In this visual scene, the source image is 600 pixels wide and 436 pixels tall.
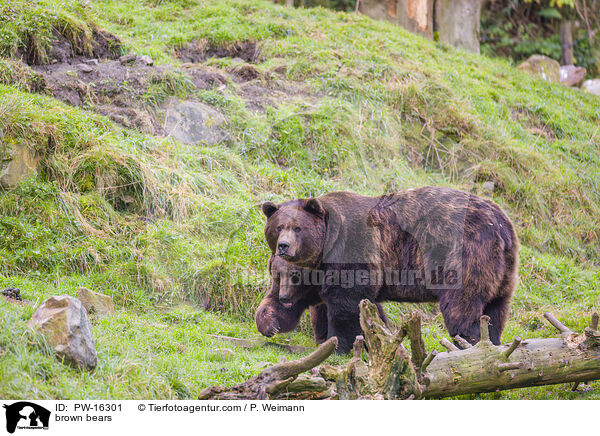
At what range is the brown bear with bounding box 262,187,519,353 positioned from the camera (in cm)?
583

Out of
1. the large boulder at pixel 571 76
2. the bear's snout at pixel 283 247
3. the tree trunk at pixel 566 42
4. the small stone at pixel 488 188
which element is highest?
the tree trunk at pixel 566 42

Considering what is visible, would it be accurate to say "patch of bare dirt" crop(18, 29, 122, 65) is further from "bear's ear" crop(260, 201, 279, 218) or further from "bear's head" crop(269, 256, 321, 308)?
"bear's head" crop(269, 256, 321, 308)

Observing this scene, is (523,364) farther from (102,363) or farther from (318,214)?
(102,363)

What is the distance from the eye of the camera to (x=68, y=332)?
13.9 ft

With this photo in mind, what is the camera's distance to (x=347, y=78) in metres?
11.6

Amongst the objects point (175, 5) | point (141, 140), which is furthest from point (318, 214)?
Answer: point (175, 5)

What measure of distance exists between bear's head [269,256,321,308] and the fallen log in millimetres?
1729

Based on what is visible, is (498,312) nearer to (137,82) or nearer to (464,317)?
(464,317)

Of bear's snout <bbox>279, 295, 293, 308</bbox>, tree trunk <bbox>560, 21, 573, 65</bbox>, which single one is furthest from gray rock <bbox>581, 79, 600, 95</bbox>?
bear's snout <bbox>279, 295, 293, 308</bbox>

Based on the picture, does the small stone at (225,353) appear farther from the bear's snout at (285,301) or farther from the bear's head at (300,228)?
the bear's head at (300,228)

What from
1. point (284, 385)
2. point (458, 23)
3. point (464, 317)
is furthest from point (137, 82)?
point (458, 23)

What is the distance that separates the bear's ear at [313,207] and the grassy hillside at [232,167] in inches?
53.3

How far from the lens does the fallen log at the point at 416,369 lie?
420 centimetres

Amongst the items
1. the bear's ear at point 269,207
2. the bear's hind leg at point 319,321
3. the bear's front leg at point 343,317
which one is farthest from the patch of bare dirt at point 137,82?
the bear's front leg at point 343,317
